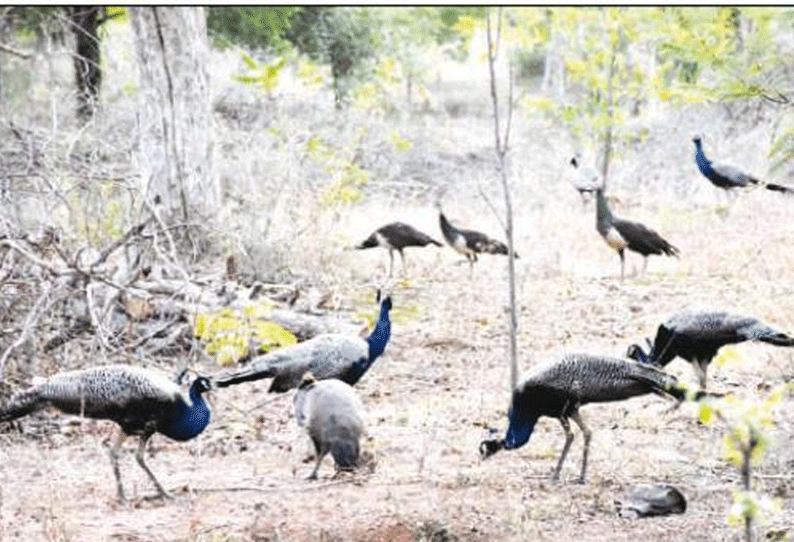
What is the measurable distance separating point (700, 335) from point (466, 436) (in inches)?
62.0

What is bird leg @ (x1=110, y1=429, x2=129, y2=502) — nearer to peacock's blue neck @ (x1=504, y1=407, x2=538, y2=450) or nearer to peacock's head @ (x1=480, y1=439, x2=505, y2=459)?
peacock's head @ (x1=480, y1=439, x2=505, y2=459)

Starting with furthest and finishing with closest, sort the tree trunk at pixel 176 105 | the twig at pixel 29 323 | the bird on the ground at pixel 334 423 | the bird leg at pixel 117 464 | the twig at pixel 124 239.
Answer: the tree trunk at pixel 176 105
the twig at pixel 124 239
the twig at pixel 29 323
the bird on the ground at pixel 334 423
the bird leg at pixel 117 464

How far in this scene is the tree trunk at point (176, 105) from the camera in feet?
38.8

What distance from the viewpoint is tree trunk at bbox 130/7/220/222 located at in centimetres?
1183

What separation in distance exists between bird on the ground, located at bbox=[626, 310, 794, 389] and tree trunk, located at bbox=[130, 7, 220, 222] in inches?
205

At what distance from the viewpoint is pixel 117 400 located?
6312mm

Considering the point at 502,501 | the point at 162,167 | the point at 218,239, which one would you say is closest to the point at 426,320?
the point at 218,239

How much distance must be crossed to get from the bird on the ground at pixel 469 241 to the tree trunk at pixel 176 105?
7.32 ft

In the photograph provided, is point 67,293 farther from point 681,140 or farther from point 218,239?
point 681,140

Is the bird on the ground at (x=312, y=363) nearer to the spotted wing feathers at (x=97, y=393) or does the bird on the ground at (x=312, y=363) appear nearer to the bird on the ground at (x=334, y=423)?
the bird on the ground at (x=334, y=423)

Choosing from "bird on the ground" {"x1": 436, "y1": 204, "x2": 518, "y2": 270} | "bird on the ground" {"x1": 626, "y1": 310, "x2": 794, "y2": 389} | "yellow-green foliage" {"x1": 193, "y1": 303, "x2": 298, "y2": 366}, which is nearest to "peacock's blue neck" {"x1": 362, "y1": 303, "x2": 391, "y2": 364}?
"yellow-green foliage" {"x1": 193, "y1": 303, "x2": 298, "y2": 366}

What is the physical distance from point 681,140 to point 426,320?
10.5m

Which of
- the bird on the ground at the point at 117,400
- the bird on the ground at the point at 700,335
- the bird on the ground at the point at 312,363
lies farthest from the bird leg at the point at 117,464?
the bird on the ground at the point at 700,335

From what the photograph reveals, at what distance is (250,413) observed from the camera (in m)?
8.23
